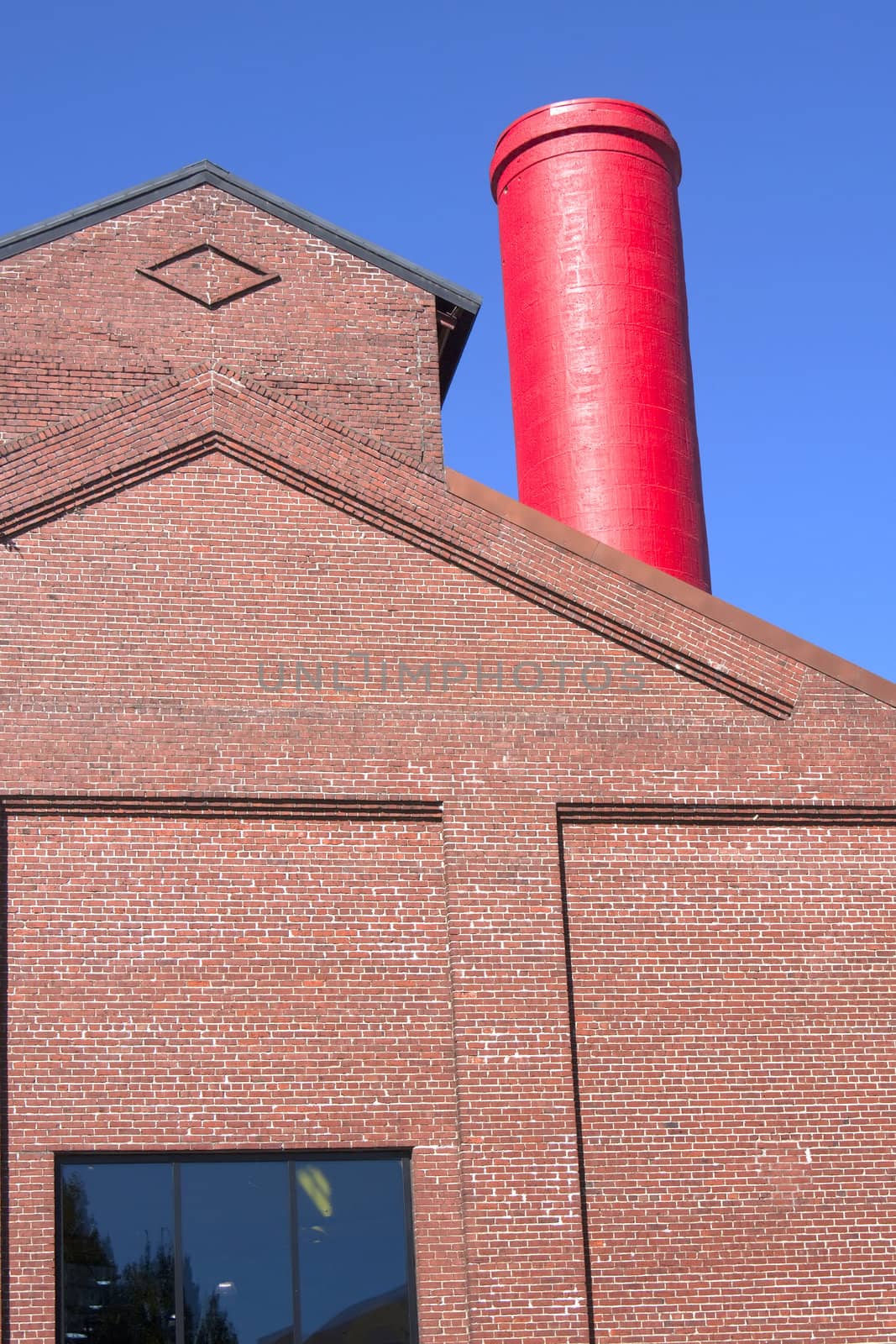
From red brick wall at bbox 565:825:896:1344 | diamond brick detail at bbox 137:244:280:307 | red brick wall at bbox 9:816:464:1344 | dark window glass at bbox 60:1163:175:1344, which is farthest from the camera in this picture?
diamond brick detail at bbox 137:244:280:307

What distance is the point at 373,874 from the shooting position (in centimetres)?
1274

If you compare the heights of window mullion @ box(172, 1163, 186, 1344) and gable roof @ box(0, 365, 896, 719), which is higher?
gable roof @ box(0, 365, 896, 719)

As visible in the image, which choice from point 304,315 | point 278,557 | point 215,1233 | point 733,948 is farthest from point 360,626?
point 215,1233

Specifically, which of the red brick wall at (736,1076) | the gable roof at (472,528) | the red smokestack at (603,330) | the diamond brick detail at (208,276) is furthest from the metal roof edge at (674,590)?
the red smokestack at (603,330)

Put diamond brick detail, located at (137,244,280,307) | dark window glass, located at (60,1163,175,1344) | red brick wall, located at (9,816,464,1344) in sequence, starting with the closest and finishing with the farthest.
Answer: dark window glass, located at (60,1163,175,1344) → red brick wall, located at (9,816,464,1344) → diamond brick detail, located at (137,244,280,307)

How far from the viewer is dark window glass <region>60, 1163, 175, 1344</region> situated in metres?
11.4

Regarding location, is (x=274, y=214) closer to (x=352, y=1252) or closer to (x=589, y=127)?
(x=589, y=127)

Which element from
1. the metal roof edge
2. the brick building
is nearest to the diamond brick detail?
the brick building

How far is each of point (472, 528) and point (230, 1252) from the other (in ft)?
20.2

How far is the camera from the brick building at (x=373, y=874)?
464 inches

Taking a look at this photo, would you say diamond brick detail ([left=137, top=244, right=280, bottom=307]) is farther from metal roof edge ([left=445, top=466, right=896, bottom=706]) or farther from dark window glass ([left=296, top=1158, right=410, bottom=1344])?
dark window glass ([left=296, top=1158, right=410, bottom=1344])

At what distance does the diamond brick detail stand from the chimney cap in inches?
284

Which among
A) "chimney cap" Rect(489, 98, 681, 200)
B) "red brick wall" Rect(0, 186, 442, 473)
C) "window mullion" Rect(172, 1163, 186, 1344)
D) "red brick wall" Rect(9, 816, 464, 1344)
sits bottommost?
"window mullion" Rect(172, 1163, 186, 1344)

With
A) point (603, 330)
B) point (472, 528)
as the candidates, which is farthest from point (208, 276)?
point (603, 330)
